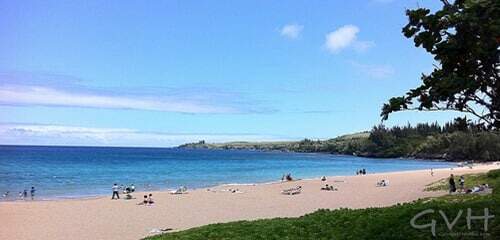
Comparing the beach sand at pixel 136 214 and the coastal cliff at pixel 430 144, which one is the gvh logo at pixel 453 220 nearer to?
the beach sand at pixel 136 214

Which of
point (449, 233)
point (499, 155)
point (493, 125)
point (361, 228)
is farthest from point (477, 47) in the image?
point (499, 155)

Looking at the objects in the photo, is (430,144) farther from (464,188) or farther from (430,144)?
(464,188)

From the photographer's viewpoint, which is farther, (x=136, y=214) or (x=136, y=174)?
(x=136, y=174)

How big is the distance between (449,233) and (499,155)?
12753 centimetres

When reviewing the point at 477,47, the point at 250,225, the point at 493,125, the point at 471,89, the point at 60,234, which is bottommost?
the point at 60,234

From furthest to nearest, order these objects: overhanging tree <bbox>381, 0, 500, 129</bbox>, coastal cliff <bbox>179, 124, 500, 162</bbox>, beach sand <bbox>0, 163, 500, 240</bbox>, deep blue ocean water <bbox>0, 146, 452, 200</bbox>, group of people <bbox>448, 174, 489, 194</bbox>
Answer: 1. coastal cliff <bbox>179, 124, 500, 162</bbox>
2. deep blue ocean water <bbox>0, 146, 452, 200</bbox>
3. group of people <bbox>448, 174, 489, 194</bbox>
4. beach sand <bbox>0, 163, 500, 240</bbox>
5. overhanging tree <bbox>381, 0, 500, 129</bbox>

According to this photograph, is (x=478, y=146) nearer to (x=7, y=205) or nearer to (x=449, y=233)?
(x=7, y=205)

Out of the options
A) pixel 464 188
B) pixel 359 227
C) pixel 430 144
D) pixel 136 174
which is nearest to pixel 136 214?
pixel 464 188

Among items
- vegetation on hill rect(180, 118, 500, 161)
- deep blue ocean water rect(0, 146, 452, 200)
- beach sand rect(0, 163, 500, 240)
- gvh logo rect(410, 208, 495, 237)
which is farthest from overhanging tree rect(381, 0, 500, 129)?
vegetation on hill rect(180, 118, 500, 161)

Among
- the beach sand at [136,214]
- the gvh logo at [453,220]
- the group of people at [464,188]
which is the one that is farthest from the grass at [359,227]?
the group of people at [464,188]

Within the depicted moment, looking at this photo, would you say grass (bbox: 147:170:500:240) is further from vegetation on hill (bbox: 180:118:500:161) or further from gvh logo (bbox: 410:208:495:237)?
vegetation on hill (bbox: 180:118:500:161)

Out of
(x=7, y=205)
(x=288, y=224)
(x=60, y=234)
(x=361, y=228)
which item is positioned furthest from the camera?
(x=7, y=205)

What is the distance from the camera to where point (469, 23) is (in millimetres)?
6719

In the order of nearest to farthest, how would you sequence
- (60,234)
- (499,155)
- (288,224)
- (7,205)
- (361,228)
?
(361,228)
(288,224)
(60,234)
(7,205)
(499,155)
